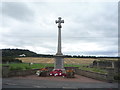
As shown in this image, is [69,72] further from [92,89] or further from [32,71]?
[92,89]

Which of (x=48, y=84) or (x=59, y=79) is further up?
(x=48, y=84)

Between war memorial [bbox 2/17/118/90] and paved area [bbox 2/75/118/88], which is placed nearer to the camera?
paved area [bbox 2/75/118/88]

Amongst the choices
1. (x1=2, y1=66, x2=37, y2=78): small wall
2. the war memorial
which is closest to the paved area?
the war memorial

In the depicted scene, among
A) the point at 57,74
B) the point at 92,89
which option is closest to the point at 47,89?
the point at 92,89

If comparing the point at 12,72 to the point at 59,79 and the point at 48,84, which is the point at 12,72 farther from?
the point at 48,84

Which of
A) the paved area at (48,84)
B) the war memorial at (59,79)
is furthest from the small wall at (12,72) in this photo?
the paved area at (48,84)

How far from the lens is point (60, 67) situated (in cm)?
2412

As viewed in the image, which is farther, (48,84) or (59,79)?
(59,79)

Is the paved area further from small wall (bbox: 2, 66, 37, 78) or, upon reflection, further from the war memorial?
small wall (bbox: 2, 66, 37, 78)

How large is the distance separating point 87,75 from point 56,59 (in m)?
5.96

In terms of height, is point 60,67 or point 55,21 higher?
point 55,21

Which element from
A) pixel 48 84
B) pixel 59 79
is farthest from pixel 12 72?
pixel 48 84

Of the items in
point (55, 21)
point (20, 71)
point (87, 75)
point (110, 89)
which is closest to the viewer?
point (110, 89)

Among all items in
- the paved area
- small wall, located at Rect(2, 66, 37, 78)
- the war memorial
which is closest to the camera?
the paved area
